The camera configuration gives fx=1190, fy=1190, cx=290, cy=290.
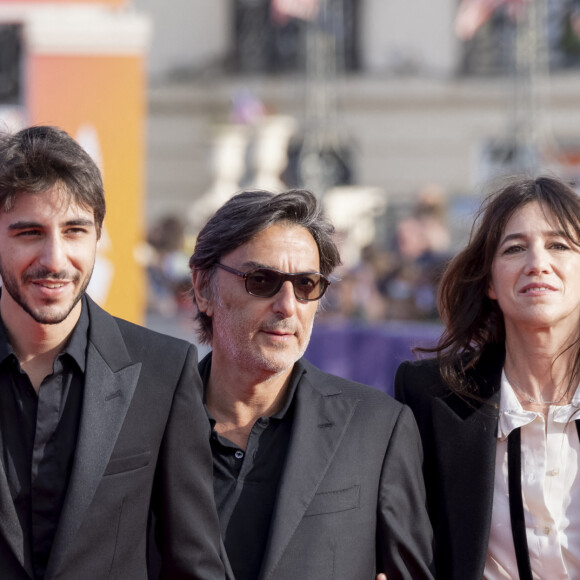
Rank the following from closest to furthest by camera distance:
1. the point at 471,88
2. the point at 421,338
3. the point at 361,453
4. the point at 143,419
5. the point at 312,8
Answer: the point at 143,419
the point at 361,453
the point at 421,338
the point at 312,8
the point at 471,88

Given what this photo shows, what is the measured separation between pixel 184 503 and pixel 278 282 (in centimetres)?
68

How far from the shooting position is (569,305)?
344cm

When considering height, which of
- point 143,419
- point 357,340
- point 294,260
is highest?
point 294,260

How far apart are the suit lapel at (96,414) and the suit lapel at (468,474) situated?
0.98 meters

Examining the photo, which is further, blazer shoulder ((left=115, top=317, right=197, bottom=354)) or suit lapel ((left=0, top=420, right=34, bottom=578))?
blazer shoulder ((left=115, top=317, right=197, bottom=354))

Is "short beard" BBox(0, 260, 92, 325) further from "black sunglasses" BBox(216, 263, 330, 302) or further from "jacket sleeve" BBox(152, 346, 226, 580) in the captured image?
"black sunglasses" BBox(216, 263, 330, 302)

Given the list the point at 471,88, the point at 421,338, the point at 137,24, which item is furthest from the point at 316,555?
the point at 471,88

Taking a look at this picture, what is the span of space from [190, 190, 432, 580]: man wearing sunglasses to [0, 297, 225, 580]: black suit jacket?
6.4 inches

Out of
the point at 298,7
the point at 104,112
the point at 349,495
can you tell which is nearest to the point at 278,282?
the point at 349,495

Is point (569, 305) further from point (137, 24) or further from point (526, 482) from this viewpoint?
point (137, 24)

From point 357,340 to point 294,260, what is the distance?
14.5ft

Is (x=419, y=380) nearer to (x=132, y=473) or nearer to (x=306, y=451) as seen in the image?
(x=306, y=451)

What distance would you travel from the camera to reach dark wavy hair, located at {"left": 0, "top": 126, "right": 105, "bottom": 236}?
2895 mm

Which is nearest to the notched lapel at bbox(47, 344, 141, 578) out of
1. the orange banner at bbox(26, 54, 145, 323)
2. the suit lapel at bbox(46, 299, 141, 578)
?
the suit lapel at bbox(46, 299, 141, 578)
